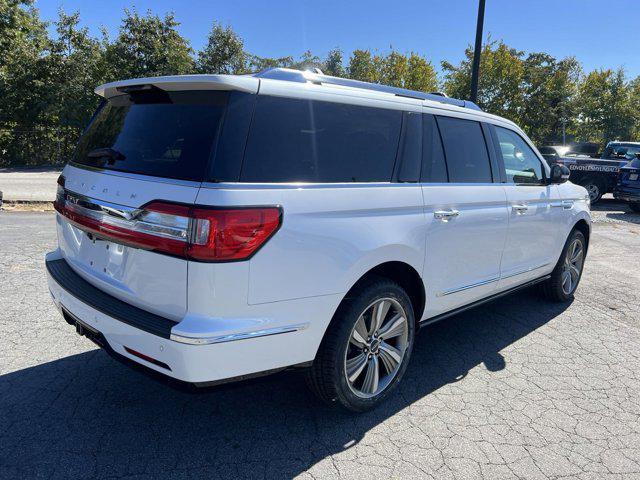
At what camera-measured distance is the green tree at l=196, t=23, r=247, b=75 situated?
23419mm

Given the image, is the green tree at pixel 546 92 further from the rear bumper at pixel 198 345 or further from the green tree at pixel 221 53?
the rear bumper at pixel 198 345

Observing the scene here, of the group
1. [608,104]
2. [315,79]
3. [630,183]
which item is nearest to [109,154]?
[315,79]

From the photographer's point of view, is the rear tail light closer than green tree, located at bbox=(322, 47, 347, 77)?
Yes

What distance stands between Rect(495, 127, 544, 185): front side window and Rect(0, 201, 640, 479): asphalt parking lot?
4.73 ft

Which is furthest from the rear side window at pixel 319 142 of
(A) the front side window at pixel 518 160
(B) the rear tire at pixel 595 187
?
→ (B) the rear tire at pixel 595 187

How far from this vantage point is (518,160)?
14.3 feet

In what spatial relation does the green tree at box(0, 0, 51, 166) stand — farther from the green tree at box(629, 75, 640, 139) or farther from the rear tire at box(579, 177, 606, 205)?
the green tree at box(629, 75, 640, 139)

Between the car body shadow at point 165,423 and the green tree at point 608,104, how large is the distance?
37.7 metres

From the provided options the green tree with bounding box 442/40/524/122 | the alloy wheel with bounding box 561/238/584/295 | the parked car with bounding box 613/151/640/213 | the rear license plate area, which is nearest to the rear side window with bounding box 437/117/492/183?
the alloy wheel with bounding box 561/238/584/295

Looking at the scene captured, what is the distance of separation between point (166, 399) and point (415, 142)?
92.1 inches

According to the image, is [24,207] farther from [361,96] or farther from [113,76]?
[113,76]

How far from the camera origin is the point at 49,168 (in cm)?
2020

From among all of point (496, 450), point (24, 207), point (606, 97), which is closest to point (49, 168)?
point (24, 207)

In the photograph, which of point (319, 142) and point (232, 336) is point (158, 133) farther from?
→ point (232, 336)
